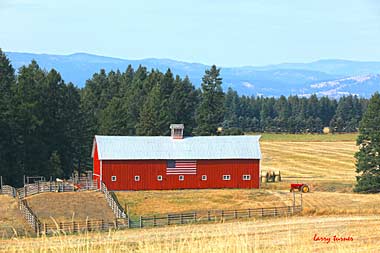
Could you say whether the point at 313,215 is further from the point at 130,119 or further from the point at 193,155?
the point at 130,119

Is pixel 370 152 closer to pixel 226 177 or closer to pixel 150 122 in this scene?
pixel 226 177

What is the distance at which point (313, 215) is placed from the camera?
158 feet

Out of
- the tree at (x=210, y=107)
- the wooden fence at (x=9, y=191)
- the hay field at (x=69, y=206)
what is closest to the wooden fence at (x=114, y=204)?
the hay field at (x=69, y=206)

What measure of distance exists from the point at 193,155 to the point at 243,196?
7.11 m

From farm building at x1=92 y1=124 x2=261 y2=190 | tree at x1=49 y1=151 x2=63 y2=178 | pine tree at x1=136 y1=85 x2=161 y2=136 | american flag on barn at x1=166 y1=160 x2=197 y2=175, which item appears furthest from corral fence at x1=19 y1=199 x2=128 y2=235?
pine tree at x1=136 y1=85 x2=161 y2=136

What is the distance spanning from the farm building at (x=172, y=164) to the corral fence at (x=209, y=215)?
1103cm

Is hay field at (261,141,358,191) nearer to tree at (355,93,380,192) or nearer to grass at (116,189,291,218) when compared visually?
tree at (355,93,380,192)

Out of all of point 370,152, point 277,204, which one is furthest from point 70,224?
point 370,152

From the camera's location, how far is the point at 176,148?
205 feet

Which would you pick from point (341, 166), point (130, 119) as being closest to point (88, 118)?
point (130, 119)

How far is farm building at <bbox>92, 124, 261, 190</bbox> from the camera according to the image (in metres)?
60.0

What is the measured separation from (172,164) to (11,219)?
18.5 meters

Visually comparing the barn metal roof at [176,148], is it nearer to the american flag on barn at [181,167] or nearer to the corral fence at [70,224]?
the american flag on barn at [181,167]

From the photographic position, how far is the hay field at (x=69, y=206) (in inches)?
1907
